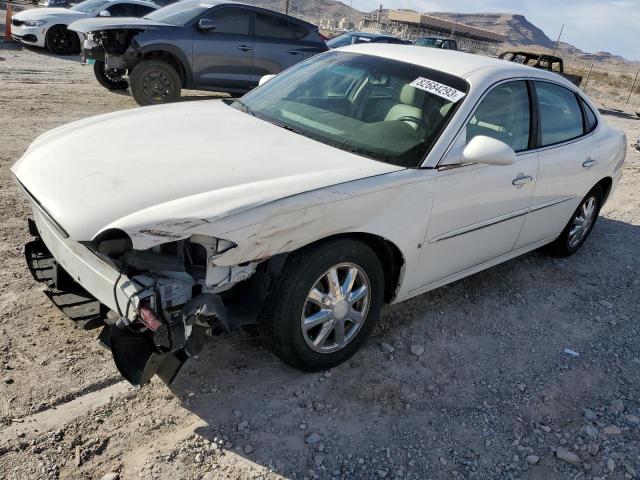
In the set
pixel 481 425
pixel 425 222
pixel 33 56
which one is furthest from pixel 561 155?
→ pixel 33 56

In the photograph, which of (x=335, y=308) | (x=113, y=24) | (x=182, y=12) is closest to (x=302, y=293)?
(x=335, y=308)

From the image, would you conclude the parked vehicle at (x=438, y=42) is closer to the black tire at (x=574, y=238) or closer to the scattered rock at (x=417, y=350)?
the black tire at (x=574, y=238)

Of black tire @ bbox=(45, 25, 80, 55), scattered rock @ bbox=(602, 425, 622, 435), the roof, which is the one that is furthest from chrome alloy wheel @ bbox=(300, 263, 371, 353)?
black tire @ bbox=(45, 25, 80, 55)

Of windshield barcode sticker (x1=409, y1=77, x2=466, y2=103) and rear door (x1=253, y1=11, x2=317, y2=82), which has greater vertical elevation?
windshield barcode sticker (x1=409, y1=77, x2=466, y2=103)

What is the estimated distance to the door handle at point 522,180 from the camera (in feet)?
12.0

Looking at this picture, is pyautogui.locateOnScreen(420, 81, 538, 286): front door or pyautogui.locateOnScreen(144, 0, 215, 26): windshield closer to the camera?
pyautogui.locateOnScreen(420, 81, 538, 286): front door

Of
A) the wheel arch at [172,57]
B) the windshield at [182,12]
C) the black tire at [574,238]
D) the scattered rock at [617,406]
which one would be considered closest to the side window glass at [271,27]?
the windshield at [182,12]

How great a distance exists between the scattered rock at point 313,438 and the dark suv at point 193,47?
24.8 ft

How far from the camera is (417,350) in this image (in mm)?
3420

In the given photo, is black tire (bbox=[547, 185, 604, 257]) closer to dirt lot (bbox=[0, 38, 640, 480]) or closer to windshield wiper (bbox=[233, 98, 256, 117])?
dirt lot (bbox=[0, 38, 640, 480])

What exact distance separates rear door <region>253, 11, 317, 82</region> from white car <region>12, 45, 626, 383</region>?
592 centimetres

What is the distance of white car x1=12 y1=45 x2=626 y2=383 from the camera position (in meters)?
2.36

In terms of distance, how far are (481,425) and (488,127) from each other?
5.93 feet

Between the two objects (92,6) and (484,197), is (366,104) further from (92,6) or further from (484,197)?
(92,6)
